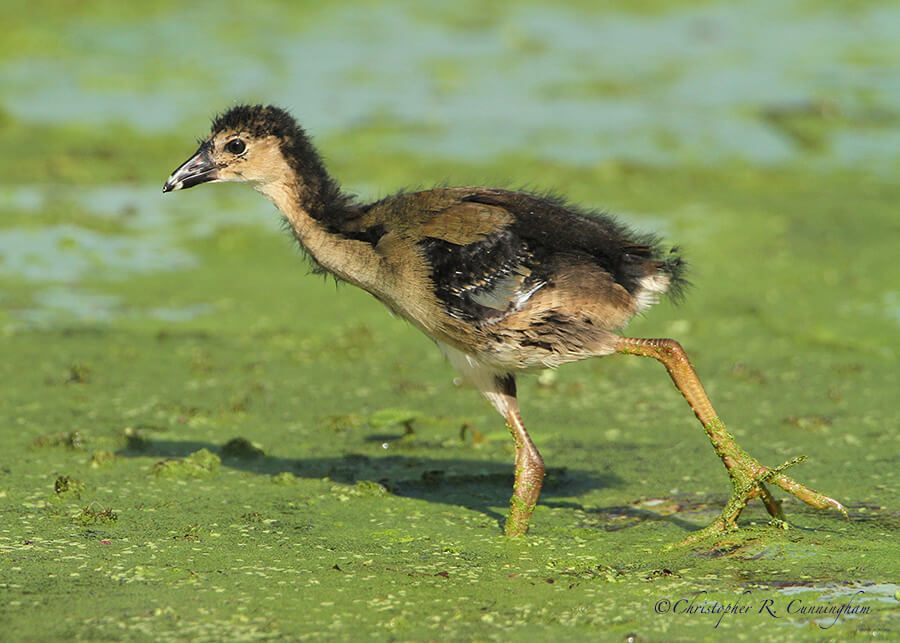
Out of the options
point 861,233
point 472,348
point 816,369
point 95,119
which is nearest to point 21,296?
point 95,119

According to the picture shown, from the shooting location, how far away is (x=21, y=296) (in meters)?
8.76

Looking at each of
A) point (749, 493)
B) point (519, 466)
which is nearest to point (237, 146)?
point (519, 466)

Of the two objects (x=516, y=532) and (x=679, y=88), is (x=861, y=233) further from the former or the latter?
(x=516, y=532)

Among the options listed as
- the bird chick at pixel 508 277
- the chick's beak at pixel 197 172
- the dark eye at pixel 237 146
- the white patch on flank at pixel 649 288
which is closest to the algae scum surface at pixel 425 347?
the bird chick at pixel 508 277

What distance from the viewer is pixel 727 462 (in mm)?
→ 4895

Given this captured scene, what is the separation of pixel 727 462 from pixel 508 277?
3.68 feet

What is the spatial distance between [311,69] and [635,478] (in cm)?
850

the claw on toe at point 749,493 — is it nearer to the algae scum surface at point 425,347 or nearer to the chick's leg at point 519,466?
the algae scum surface at point 425,347

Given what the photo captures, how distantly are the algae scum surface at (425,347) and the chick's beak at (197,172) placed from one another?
4.30ft

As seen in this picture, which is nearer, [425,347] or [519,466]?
[519,466]

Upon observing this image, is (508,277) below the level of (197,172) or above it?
below

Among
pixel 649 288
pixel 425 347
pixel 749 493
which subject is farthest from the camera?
pixel 425 347

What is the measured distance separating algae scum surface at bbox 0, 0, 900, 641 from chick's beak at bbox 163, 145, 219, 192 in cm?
131

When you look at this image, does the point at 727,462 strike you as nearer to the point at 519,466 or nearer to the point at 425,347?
the point at 519,466
